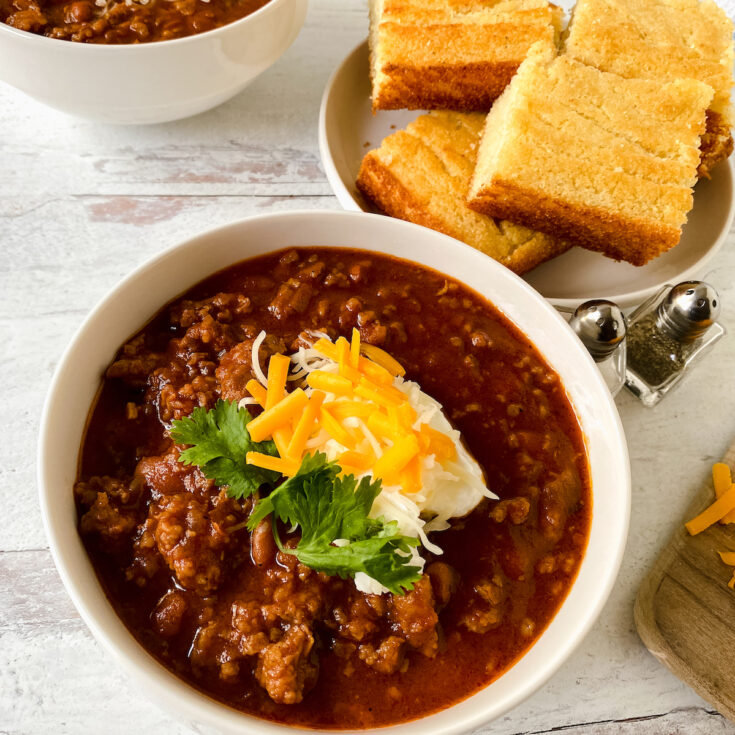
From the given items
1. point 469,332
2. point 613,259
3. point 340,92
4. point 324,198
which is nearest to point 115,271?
point 324,198

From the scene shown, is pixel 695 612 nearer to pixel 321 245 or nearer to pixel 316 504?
pixel 316 504

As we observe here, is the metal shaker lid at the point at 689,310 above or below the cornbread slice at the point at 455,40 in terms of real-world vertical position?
below

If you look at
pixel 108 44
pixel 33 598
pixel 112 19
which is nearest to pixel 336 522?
pixel 33 598

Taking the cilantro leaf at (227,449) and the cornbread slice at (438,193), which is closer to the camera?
the cilantro leaf at (227,449)

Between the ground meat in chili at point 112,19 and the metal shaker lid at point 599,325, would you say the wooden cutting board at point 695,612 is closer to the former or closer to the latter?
the metal shaker lid at point 599,325

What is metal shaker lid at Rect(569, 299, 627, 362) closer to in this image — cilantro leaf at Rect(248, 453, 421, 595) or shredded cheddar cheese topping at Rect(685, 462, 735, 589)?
shredded cheddar cheese topping at Rect(685, 462, 735, 589)

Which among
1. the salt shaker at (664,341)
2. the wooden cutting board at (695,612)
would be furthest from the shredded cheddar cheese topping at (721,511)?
the salt shaker at (664,341)
